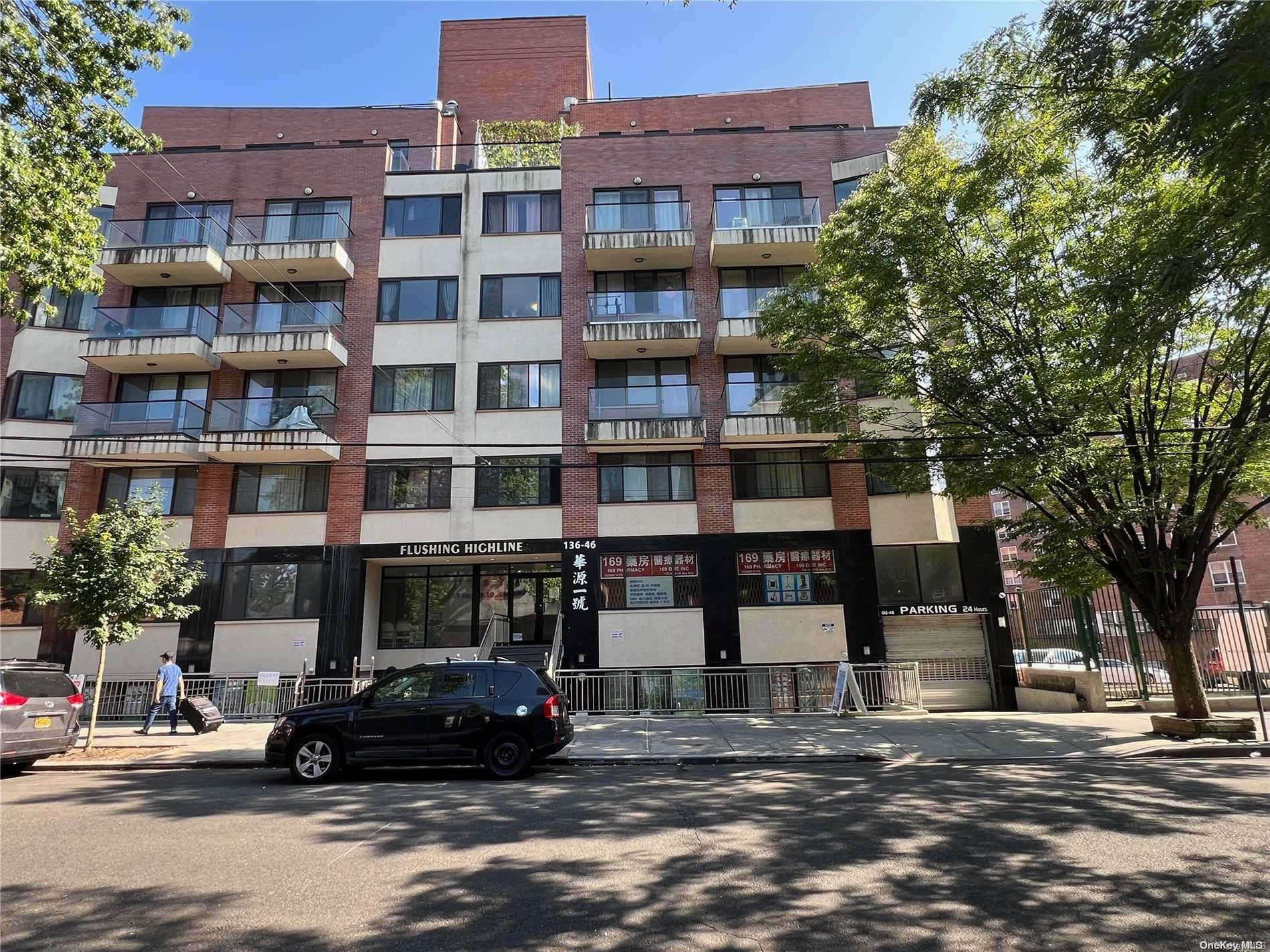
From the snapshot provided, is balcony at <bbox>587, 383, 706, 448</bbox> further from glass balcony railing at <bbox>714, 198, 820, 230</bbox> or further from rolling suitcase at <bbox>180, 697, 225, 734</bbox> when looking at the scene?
rolling suitcase at <bbox>180, 697, 225, 734</bbox>

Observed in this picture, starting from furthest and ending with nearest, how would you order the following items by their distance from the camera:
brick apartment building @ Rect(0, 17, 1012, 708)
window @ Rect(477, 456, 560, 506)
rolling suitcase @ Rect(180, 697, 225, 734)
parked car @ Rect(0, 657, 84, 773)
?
1. window @ Rect(477, 456, 560, 506)
2. brick apartment building @ Rect(0, 17, 1012, 708)
3. rolling suitcase @ Rect(180, 697, 225, 734)
4. parked car @ Rect(0, 657, 84, 773)

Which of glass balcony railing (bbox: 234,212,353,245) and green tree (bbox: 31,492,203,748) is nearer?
green tree (bbox: 31,492,203,748)

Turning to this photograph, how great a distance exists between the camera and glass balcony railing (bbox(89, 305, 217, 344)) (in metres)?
20.4

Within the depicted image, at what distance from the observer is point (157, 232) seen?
70.2ft

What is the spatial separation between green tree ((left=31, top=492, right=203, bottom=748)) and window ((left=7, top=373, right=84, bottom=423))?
9.27m

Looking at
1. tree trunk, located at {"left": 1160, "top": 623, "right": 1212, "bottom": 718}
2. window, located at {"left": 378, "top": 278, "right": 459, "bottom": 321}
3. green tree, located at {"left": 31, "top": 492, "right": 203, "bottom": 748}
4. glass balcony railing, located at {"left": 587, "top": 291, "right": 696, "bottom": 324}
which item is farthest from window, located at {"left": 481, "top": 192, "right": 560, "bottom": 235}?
tree trunk, located at {"left": 1160, "top": 623, "right": 1212, "bottom": 718}

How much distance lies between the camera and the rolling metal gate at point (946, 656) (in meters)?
18.4

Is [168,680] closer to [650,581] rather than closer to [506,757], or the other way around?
[506,757]

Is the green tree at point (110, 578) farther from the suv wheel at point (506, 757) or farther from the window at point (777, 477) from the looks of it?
the window at point (777, 477)

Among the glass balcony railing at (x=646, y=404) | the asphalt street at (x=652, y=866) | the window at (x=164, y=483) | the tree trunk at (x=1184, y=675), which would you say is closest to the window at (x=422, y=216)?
the glass balcony railing at (x=646, y=404)

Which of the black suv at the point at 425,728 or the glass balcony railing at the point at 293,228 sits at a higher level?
the glass balcony railing at the point at 293,228

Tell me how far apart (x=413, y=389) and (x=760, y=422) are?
10535mm

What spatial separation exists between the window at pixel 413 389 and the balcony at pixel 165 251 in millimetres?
6203

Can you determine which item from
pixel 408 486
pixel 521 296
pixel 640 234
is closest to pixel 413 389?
pixel 408 486
